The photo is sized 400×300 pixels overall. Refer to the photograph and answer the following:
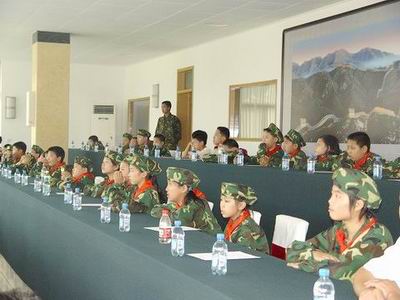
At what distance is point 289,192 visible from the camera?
5203 millimetres

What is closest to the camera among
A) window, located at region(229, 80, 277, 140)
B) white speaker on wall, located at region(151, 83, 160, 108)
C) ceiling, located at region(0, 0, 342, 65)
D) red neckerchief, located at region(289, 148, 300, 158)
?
red neckerchief, located at region(289, 148, 300, 158)

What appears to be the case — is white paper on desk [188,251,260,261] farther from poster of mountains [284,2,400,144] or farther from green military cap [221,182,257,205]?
poster of mountains [284,2,400,144]

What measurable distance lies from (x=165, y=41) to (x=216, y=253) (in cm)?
915

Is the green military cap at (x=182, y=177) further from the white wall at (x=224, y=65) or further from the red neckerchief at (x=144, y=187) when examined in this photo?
the white wall at (x=224, y=65)

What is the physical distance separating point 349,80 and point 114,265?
539 cm

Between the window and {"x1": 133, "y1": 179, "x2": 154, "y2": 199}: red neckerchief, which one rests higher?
the window

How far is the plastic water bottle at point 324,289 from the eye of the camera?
5.87ft

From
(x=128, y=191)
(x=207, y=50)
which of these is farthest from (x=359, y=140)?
(x=207, y=50)

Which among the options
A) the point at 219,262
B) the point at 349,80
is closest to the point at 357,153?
the point at 349,80

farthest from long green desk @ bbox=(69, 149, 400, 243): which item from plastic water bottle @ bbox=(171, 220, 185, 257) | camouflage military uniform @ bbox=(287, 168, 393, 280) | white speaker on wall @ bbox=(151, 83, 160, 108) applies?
white speaker on wall @ bbox=(151, 83, 160, 108)

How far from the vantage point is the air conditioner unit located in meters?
14.9

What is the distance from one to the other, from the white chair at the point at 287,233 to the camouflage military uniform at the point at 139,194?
0.87m

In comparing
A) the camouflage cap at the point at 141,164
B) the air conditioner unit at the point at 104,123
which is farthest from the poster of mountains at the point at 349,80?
the air conditioner unit at the point at 104,123

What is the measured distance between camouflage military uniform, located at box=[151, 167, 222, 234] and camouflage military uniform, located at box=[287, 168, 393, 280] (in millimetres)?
979
